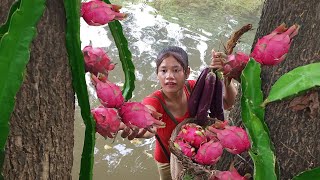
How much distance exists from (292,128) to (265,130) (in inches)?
6.7

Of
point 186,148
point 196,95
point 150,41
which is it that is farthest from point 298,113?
point 150,41

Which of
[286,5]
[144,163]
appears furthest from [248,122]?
[144,163]

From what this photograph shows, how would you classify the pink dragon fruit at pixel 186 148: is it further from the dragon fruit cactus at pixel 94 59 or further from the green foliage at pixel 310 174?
the dragon fruit cactus at pixel 94 59

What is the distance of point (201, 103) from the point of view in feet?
7.04

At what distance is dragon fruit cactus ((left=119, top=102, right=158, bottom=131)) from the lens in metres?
1.23

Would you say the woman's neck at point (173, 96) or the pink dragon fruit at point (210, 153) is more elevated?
the pink dragon fruit at point (210, 153)

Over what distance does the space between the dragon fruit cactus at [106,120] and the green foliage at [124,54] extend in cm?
33

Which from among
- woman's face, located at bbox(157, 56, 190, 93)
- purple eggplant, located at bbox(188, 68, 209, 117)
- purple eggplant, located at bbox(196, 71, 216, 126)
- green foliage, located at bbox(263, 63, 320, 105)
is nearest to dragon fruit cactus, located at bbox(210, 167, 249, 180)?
green foliage, located at bbox(263, 63, 320, 105)

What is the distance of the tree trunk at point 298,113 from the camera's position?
4.53ft

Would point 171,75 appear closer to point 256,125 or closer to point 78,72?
point 256,125

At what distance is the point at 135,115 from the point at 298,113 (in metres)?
0.56

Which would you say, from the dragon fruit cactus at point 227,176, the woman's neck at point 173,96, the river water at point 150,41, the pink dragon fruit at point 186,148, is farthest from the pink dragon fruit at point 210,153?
the woman's neck at point 173,96

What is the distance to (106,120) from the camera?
1.18 m

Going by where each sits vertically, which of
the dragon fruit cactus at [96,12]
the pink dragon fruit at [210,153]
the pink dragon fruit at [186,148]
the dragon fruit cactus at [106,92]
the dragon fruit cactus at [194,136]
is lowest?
the pink dragon fruit at [186,148]
